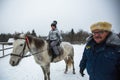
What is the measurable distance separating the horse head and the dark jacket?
6.00 feet

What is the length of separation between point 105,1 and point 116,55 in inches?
207

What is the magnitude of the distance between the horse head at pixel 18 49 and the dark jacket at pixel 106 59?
6.00 ft

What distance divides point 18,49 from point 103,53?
201 centimetres

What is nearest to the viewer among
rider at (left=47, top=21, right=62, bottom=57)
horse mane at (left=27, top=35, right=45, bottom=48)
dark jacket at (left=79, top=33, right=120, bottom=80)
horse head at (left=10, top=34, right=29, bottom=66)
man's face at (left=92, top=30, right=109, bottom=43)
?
dark jacket at (left=79, top=33, right=120, bottom=80)

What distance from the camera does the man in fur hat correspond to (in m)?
1.37

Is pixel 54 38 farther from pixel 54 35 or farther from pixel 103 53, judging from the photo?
pixel 103 53

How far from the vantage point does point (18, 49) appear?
307 centimetres

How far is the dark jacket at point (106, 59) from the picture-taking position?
1368 millimetres

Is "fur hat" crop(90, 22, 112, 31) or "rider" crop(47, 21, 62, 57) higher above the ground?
"fur hat" crop(90, 22, 112, 31)

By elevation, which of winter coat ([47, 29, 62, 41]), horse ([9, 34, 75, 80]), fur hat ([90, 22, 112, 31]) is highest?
fur hat ([90, 22, 112, 31])

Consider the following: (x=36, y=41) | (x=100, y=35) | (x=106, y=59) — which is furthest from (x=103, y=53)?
(x=36, y=41)

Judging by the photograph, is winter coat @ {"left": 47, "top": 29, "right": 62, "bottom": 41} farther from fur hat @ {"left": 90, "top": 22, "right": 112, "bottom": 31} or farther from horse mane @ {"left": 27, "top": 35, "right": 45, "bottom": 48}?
fur hat @ {"left": 90, "top": 22, "right": 112, "bottom": 31}

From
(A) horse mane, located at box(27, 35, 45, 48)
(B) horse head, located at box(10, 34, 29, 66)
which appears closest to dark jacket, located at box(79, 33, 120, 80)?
(B) horse head, located at box(10, 34, 29, 66)

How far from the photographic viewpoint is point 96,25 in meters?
1.51
